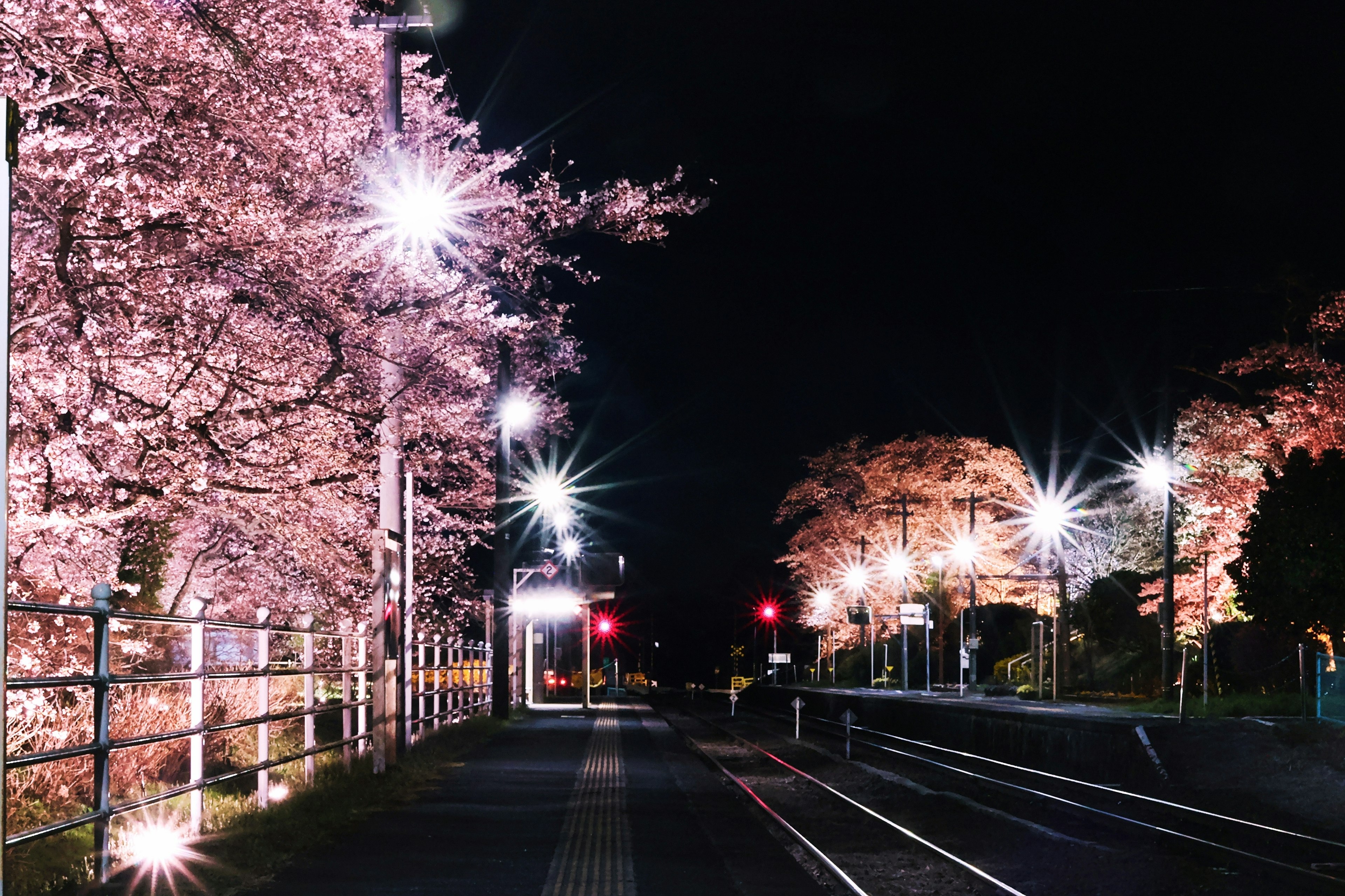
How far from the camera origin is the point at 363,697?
1977 centimetres

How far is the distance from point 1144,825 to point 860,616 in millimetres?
45319

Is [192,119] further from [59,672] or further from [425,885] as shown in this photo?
[425,885]

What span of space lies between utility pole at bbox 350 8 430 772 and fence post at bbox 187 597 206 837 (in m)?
6.66

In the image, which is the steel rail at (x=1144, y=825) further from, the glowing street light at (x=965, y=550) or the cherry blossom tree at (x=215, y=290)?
the glowing street light at (x=965, y=550)

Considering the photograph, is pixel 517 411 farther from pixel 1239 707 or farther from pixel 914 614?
pixel 914 614

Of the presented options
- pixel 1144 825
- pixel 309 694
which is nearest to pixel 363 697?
pixel 309 694

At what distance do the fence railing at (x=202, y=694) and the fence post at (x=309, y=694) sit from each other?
0.06 ft

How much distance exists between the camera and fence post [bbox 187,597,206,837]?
11.0 m

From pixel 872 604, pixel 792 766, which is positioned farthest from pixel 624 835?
pixel 872 604

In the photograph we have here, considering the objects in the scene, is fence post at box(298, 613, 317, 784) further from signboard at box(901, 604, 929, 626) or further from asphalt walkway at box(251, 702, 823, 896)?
signboard at box(901, 604, 929, 626)

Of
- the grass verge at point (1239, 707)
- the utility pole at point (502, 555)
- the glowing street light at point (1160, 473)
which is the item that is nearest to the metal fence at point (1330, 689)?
the grass verge at point (1239, 707)

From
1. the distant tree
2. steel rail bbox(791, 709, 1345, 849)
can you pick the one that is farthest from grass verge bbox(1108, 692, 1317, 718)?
steel rail bbox(791, 709, 1345, 849)

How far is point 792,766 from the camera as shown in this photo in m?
31.4

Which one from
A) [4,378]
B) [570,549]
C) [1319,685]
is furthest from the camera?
[570,549]
